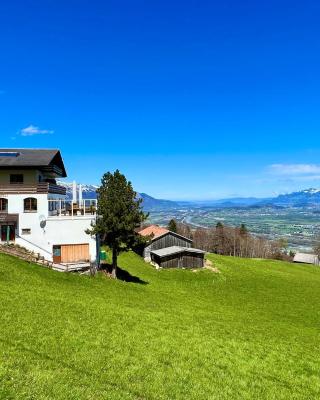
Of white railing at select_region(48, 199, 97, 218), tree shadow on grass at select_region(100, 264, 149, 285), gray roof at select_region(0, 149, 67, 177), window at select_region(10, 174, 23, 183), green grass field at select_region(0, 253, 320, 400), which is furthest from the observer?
tree shadow on grass at select_region(100, 264, 149, 285)

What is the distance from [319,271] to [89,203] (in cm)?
6581

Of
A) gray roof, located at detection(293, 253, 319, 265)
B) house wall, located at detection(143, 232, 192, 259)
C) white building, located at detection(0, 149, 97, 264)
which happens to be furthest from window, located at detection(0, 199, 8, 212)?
gray roof, located at detection(293, 253, 319, 265)

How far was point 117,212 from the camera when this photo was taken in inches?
1661

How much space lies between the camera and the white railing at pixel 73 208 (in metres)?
46.2

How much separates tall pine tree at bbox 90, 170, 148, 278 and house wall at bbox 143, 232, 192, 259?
3022cm

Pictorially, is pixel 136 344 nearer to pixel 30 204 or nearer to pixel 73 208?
pixel 30 204

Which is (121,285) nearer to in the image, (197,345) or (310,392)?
(197,345)

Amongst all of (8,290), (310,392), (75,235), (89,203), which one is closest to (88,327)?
(8,290)

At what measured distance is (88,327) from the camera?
22.0 m

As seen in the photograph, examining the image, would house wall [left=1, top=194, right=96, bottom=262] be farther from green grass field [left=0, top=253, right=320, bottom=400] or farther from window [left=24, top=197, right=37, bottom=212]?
green grass field [left=0, top=253, right=320, bottom=400]

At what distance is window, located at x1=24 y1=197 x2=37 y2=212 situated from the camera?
43.8 meters

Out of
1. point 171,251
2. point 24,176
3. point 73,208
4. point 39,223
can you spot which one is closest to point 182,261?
point 171,251

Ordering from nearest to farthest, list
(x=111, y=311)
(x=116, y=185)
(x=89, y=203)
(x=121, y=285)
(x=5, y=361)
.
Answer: (x=5, y=361) < (x=111, y=311) < (x=121, y=285) < (x=116, y=185) < (x=89, y=203)

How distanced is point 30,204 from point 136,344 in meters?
28.4
